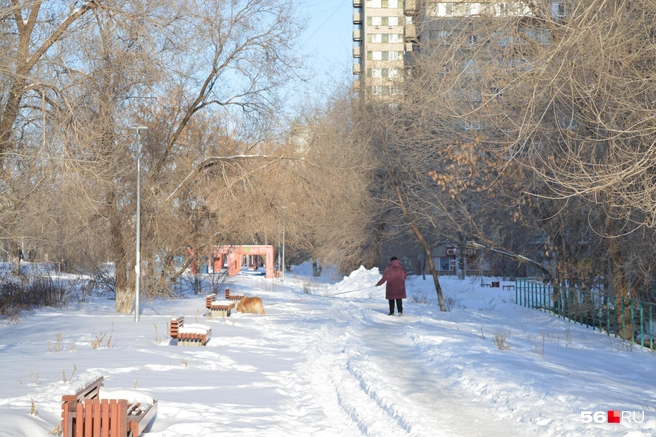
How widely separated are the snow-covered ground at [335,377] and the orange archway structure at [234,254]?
31.7 ft

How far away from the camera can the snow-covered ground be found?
7.95m

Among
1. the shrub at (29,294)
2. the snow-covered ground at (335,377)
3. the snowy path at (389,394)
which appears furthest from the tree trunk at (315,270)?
the snowy path at (389,394)

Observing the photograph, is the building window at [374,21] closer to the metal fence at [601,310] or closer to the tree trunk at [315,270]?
the tree trunk at [315,270]

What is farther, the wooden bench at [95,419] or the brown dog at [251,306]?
the brown dog at [251,306]

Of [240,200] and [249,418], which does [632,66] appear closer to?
[249,418]

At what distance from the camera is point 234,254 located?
1492 inches

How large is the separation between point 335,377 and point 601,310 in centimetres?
1328

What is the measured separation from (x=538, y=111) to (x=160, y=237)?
12788 millimetres

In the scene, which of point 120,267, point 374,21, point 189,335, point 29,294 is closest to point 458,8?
point 189,335

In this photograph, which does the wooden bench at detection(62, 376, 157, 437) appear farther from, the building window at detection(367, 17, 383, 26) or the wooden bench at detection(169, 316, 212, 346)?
the building window at detection(367, 17, 383, 26)

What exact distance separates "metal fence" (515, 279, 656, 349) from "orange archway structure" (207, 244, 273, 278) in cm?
1234

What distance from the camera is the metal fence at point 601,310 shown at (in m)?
18.6

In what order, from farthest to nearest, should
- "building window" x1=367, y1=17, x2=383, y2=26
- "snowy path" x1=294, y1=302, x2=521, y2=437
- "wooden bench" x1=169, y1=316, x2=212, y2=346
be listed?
"building window" x1=367, y1=17, x2=383, y2=26 < "wooden bench" x1=169, y1=316, x2=212, y2=346 < "snowy path" x1=294, y1=302, x2=521, y2=437

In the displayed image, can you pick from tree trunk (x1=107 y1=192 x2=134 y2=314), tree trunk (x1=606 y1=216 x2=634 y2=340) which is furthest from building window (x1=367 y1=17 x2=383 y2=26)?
tree trunk (x1=606 y1=216 x2=634 y2=340)
